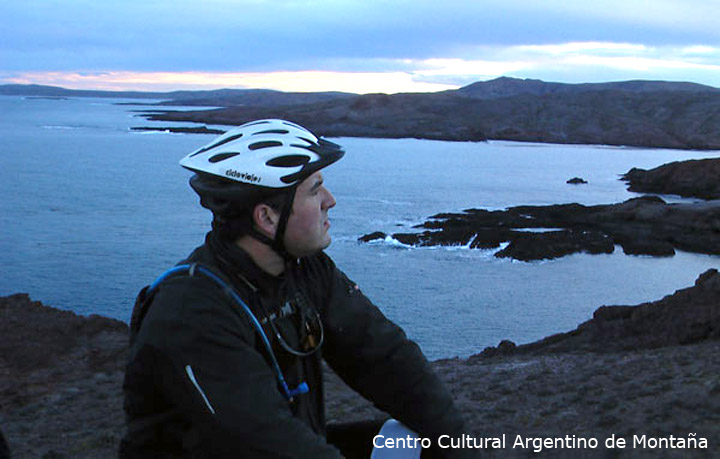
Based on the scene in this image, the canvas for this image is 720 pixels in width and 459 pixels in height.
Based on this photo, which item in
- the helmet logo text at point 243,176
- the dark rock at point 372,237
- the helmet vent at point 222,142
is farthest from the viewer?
the dark rock at point 372,237

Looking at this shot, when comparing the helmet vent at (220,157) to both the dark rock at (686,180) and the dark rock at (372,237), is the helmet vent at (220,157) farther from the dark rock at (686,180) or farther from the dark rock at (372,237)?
the dark rock at (686,180)

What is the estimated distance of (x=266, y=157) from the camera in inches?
87.0

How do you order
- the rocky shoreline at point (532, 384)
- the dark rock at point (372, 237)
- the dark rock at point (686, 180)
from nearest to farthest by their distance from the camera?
1. the rocky shoreline at point (532, 384)
2. the dark rock at point (372, 237)
3. the dark rock at point (686, 180)

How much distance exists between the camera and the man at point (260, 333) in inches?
76.0

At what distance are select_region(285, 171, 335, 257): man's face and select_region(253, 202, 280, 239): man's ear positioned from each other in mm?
40

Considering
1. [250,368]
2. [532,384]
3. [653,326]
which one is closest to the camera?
[250,368]

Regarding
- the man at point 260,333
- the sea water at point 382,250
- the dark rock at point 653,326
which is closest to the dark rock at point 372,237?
the sea water at point 382,250

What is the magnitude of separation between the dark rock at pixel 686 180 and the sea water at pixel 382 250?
105 inches

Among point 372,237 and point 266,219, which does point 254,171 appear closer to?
point 266,219

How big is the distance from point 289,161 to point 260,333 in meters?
0.49

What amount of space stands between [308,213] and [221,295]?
15.4 inches

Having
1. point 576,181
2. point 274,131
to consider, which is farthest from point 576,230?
point 274,131

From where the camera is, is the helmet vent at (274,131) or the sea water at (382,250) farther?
the sea water at (382,250)

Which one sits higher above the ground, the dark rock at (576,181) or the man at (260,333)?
the man at (260,333)
